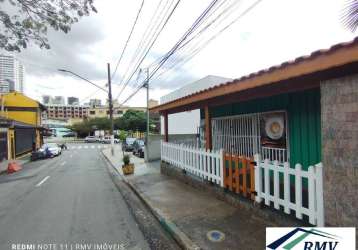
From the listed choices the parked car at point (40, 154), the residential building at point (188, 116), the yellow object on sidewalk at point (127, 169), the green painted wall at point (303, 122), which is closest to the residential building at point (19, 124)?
the parked car at point (40, 154)

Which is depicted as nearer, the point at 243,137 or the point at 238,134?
the point at 243,137

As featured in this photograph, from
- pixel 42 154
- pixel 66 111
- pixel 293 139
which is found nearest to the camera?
pixel 293 139

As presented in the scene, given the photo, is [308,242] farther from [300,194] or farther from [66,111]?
[66,111]

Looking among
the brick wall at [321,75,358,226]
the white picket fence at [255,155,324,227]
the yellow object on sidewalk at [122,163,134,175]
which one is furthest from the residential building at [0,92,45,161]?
the brick wall at [321,75,358,226]

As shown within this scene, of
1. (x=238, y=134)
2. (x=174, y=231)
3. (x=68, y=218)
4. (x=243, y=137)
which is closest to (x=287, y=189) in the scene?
(x=174, y=231)

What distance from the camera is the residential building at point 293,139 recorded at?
3.79m

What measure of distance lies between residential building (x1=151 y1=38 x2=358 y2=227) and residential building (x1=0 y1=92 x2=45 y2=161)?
69.3ft

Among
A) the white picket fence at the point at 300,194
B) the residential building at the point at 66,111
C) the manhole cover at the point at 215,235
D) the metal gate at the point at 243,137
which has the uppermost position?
the residential building at the point at 66,111

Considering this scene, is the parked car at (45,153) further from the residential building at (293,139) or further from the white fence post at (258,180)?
the white fence post at (258,180)

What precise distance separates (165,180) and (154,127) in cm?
4868

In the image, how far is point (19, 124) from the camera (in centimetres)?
2764

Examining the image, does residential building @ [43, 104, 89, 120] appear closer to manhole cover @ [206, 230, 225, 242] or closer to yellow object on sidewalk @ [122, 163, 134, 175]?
yellow object on sidewalk @ [122, 163, 134, 175]

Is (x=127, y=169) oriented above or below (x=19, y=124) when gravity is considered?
below

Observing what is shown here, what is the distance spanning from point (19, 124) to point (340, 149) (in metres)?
29.8
